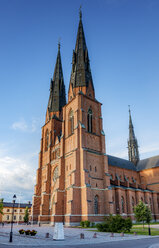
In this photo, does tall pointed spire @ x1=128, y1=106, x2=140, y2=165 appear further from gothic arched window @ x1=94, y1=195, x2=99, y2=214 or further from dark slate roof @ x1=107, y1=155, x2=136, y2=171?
gothic arched window @ x1=94, y1=195, x2=99, y2=214

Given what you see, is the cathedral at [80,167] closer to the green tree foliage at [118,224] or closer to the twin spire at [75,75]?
the twin spire at [75,75]

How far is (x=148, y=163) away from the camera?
60.6 metres

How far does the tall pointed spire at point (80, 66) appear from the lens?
46.4 meters

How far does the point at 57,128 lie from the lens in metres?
51.1

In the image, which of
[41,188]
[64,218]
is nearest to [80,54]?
[41,188]

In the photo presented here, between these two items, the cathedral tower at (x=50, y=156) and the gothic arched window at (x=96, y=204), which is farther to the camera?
the cathedral tower at (x=50, y=156)

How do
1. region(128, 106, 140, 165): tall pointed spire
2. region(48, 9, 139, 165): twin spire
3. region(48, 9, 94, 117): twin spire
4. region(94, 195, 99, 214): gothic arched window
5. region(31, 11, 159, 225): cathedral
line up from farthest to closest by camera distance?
region(128, 106, 140, 165): tall pointed spire → region(48, 9, 94, 117): twin spire → region(48, 9, 139, 165): twin spire → region(94, 195, 99, 214): gothic arched window → region(31, 11, 159, 225): cathedral

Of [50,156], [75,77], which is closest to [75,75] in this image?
[75,77]

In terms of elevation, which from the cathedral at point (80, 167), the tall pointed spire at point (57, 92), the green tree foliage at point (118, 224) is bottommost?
the green tree foliage at point (118, 224)

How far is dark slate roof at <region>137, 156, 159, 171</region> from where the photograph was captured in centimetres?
5848

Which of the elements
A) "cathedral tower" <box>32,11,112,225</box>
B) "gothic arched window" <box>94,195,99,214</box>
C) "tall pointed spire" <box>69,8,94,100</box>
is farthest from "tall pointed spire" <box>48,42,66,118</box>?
"gothic arched window" <box>94,195,99,214</box>

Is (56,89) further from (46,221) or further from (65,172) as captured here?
(46,221)

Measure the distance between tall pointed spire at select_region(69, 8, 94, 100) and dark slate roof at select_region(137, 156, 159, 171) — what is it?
30.4 metres

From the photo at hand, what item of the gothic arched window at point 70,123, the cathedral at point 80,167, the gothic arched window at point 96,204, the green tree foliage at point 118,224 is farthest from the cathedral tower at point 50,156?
the green tree foliage at point 118,224
